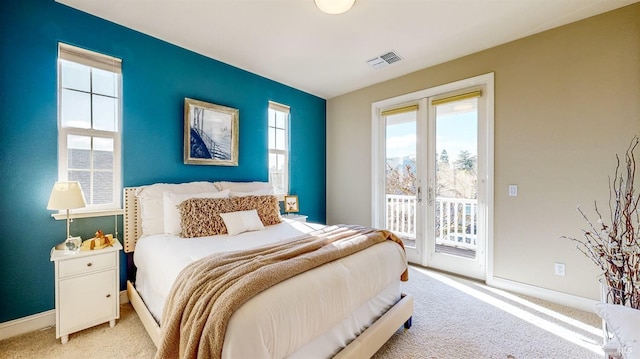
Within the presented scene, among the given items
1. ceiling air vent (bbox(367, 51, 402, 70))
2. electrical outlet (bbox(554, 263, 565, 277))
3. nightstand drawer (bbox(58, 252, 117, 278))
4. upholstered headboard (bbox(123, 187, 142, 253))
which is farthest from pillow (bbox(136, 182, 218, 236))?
electrical outlet (bbox(554, 263, 565, 277))

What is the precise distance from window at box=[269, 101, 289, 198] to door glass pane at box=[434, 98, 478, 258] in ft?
7.20

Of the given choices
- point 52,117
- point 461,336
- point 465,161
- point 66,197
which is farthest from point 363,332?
point 52,117

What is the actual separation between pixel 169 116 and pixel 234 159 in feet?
2.82

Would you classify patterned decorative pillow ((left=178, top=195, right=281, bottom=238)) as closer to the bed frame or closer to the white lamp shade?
the bed frame

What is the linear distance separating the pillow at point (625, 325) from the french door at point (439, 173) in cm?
190

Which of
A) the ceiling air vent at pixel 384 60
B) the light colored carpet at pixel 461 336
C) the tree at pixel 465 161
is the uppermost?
the ceiling air vent at pixel 384 60

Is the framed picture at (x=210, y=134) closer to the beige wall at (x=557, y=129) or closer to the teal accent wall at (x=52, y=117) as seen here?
the teal accent wall at (x=52, y=117)

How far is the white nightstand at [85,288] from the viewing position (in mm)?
1839

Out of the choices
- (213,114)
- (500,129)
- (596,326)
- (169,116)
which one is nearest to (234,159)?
(213,114)

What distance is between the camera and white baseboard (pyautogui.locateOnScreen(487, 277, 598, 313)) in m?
2.33

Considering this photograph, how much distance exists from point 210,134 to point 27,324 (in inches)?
87.7

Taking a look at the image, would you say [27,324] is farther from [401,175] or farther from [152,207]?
[401,175]

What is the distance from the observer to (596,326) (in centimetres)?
208

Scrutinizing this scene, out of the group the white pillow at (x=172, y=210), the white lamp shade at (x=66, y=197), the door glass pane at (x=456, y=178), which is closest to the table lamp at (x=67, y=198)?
the white lamp shade at (x=66, y=197)
